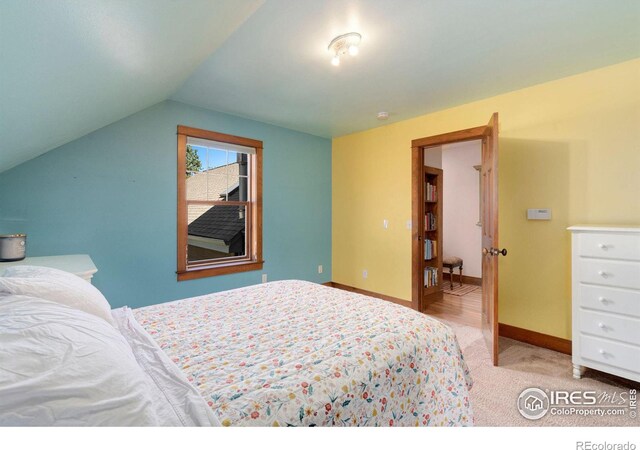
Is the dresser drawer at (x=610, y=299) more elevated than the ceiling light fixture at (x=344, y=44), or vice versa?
the ceiling light fixture at (x=344, y=44)

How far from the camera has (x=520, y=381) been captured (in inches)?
82.4

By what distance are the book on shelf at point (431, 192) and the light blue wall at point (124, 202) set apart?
221cm

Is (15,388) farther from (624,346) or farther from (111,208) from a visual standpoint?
(624,346)

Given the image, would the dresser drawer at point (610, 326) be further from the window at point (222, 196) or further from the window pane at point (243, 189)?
the window pane at point (243, 189)

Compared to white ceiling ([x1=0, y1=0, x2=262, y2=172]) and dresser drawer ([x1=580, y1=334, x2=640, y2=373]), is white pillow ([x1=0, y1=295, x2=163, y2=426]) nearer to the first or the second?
white ceiling ([x1=0, y1=0, x2=262, y2=172])

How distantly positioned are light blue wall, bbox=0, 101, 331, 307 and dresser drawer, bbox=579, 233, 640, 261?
3.17 metres

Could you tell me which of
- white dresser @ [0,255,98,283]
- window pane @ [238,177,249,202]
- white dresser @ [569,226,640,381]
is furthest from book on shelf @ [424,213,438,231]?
white dresser @ [0,255,98,283]

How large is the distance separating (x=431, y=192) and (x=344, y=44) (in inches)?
112

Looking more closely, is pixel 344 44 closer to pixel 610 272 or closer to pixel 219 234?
pixel 610 272

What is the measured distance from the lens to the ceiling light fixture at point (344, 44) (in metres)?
1.90

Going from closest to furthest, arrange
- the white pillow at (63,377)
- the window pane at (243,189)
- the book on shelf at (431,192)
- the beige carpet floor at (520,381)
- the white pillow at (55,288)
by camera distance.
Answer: the white pillow at (63,377) < the white pillow at (55,288) < the beige carpet floor at (520,381) < the window pane at (243,189) < the book on shelf at (431,192)

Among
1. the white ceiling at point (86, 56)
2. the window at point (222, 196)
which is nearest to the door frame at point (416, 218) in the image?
the window at point (222, 196)

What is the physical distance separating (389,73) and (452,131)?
1246 millimetres

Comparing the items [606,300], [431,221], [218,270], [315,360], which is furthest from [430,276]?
[315,360]
